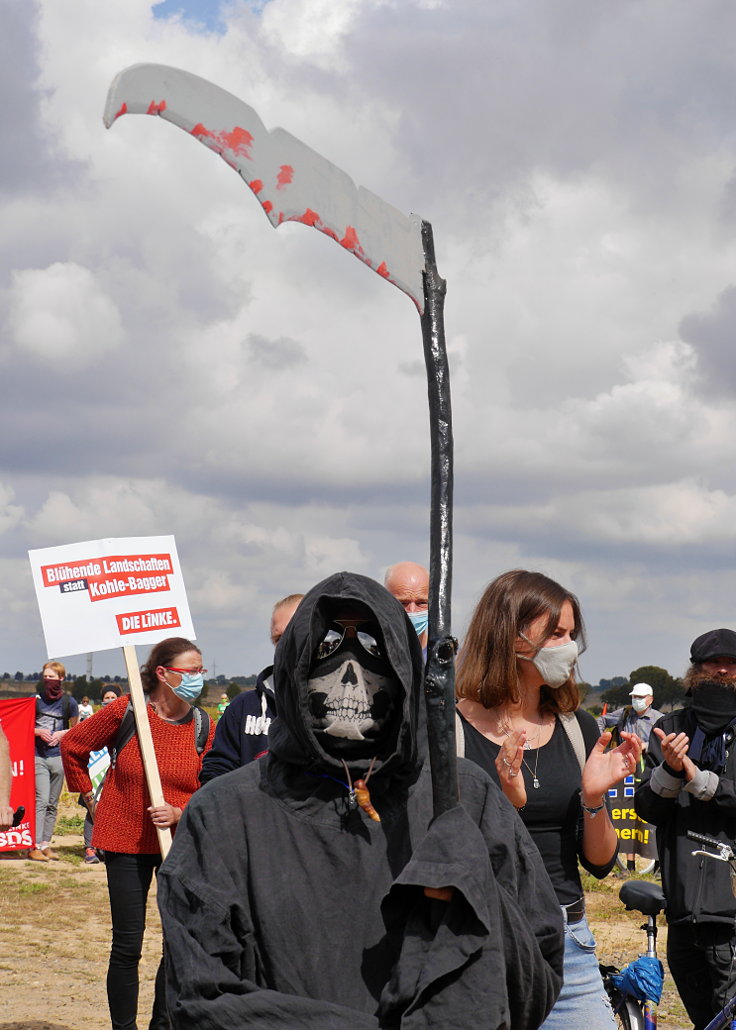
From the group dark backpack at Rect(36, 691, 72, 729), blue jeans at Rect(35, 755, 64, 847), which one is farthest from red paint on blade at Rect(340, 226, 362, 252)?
dark backpack at Rect(36, 691, 72, 729)

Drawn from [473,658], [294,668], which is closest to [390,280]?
[294,668]

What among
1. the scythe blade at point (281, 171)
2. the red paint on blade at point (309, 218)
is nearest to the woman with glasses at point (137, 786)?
the scythe blade at point (281, 171)

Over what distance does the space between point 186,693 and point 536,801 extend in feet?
10.5

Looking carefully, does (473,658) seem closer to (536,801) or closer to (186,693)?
(536,801)

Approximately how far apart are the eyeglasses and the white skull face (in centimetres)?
4

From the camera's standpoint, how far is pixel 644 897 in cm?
511

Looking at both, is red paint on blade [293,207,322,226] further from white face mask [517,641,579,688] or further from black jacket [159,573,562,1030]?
white face mask [517,641,579,688]

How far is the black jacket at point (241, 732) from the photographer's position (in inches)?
208

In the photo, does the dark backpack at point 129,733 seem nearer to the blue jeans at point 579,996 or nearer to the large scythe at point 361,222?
the blue jeans at point 579,996

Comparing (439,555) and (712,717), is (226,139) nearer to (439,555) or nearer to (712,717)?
(439,555)

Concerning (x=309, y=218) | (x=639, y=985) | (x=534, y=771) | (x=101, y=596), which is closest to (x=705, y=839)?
(x=639, y=985)

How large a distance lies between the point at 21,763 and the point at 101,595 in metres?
7.11

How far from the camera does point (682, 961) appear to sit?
5117 mm

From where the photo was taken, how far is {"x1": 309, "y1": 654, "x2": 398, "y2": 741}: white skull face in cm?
237
